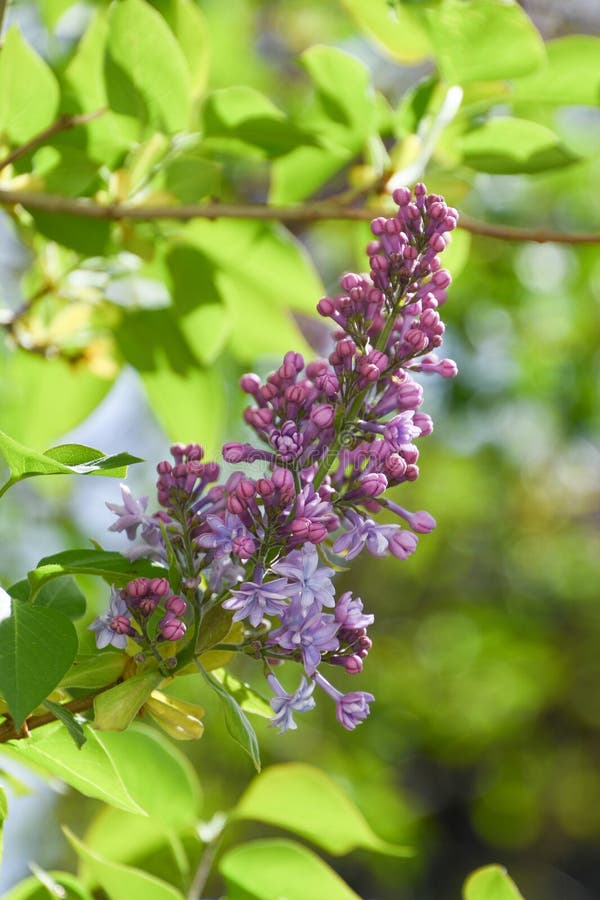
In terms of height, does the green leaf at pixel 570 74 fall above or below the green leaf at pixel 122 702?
above

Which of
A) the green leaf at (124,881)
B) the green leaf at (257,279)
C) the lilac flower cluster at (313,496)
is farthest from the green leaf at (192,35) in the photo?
the green leaf at (124,881)

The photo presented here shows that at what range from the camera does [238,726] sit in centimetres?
60

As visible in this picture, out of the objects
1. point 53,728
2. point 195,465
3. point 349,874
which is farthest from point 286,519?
point 349,874

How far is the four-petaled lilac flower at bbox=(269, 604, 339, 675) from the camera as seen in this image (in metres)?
0.62

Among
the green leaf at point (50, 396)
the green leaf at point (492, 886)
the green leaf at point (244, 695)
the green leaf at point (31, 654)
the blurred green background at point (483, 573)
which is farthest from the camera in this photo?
the blurred green background at point (483, 573)

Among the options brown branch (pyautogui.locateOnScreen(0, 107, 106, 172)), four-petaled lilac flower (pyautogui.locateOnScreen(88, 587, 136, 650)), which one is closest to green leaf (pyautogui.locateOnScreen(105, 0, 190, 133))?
brown branch (pyautogui.locateOnScreen(0, 107, 106, 172))

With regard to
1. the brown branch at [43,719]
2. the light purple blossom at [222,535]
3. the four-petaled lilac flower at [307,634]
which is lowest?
the brown branch at [43,719]

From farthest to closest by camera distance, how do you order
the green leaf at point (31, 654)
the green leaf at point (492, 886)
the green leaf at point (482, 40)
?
the green leaf at point (482, 40), the green leaf at point (492, 886), the green leaf at point (31, 654)

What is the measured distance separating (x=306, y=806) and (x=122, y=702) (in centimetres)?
43

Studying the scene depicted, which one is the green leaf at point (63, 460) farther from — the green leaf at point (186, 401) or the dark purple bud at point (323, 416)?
the green leaf at point (186, 401)

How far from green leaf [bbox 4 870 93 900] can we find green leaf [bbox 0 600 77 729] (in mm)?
328

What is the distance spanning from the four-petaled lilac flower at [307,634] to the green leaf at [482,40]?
637 mm

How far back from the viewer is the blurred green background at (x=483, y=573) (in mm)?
3111

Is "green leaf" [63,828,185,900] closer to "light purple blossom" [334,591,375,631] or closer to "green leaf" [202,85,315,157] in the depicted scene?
"light purple blossom" [334,591,375,631]
